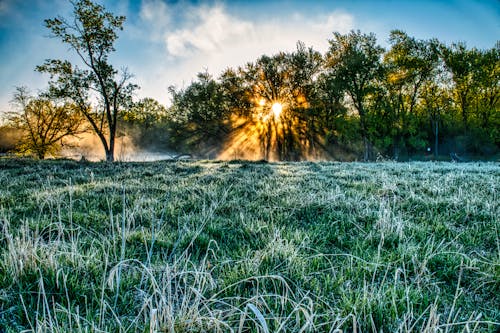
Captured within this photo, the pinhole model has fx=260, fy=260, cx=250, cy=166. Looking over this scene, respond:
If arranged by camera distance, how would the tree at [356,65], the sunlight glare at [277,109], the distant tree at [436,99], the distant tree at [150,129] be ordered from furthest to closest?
the distant tree at [150,129]
the sunlight glare at [277,109]
the distant tree at [436,99]
the tree at [356,65]

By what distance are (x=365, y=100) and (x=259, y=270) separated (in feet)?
153

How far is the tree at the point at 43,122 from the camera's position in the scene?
3316cm

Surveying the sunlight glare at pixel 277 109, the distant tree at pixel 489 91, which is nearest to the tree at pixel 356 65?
the sunlight glare at pixel 277 109

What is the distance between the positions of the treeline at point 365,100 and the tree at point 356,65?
0.46 feet

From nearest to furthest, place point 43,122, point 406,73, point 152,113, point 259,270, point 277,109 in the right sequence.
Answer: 1. point 259,270
2. point 43,122
3. point 406,73
4. point 277,109
5. point 152,113

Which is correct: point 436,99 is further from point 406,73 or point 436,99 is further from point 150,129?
point 150,129

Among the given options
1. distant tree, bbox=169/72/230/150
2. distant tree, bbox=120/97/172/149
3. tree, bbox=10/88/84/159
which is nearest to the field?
tree, bbox=10/88/84/159

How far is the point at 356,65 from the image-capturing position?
36906 mm

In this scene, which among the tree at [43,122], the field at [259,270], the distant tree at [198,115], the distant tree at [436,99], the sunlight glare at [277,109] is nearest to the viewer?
the field at [259,270]

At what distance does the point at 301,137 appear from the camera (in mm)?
45031

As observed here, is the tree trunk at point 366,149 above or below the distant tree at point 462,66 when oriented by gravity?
below

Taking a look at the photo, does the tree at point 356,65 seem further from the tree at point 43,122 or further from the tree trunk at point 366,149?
the tree at point 43,122

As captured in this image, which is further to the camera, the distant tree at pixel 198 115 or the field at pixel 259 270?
the distant tree at pixel 198 115

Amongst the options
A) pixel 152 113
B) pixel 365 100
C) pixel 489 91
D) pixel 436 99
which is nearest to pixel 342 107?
pixel 365 100
